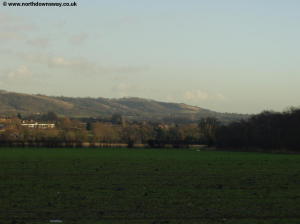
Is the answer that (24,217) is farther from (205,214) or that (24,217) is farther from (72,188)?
(72,188)

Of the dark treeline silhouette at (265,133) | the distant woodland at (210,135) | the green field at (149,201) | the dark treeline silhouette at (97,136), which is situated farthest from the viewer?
the dark treeline silhouette at (97,136)

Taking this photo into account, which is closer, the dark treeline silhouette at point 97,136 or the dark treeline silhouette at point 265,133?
the dark treeline silhouette at point 265,133

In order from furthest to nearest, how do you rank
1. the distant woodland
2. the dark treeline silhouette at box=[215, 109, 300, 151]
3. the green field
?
the distant woodland, the dark treeline silhouette at box=[215, 109, 300, 151], the green field

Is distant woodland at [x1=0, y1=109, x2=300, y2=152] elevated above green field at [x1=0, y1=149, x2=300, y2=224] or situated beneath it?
elevated above

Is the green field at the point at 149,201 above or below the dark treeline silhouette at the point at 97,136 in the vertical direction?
below

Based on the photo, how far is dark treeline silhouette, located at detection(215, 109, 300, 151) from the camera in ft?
337

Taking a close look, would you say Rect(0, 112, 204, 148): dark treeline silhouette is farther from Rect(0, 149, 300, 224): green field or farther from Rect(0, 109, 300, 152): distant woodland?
Rect(0, 149, 300, 224): green field

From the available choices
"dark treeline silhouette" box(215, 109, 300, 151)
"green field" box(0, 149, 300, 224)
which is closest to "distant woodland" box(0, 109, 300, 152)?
"dark treeline silhouette" box(215, 109, 300, 151)

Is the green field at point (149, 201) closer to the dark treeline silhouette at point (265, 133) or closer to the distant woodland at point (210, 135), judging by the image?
the dark treeline silhouette at point (265, 133)

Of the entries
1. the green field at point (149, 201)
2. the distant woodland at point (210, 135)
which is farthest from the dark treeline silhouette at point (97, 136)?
the green field at point (149, 201)

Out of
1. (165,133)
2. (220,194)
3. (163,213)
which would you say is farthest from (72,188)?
(165,133)

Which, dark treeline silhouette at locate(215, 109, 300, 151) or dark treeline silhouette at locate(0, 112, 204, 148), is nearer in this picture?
dark treeline silhouette at locate(215, 109, 300, 151)

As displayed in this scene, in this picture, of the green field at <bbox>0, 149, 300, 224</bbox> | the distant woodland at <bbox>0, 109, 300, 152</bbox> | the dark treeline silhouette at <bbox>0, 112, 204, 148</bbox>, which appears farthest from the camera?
the dark treeline silhouette at <bbox>0, 112, 204, 148</bbox>

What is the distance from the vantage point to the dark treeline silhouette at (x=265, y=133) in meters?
103
